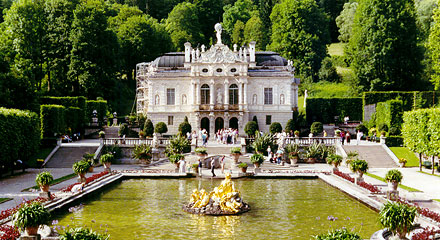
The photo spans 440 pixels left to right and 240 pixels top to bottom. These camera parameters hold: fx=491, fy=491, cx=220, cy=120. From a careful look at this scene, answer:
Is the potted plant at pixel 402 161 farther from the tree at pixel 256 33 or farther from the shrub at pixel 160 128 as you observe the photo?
the tree at pixel 256 33

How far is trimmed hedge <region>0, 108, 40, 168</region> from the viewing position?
30.4m

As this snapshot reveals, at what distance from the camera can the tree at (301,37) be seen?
68.1m

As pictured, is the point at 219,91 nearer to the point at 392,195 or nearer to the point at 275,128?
the point at 275,128

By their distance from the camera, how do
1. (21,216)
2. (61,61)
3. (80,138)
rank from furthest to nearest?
1. (61,61)
2. (80,138)
3. (21,216)

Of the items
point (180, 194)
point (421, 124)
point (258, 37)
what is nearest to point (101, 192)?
point (180, 194)

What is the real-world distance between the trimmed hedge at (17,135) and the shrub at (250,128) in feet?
65.0

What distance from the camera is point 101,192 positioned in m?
24.9

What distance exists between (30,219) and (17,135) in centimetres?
1951

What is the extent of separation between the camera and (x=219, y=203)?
20266 millimetres

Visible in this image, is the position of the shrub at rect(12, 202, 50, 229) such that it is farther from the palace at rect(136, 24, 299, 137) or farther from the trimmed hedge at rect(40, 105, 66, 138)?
the palace at rect(136, 24, 299, 137)

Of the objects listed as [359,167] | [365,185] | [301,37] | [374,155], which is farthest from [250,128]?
[301,37]

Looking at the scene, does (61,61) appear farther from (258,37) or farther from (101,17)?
(258,37)

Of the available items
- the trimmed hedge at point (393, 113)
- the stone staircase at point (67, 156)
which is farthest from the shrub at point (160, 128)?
the trimmed hedge at point (393, 113)

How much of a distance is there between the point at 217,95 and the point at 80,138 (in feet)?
47.7
